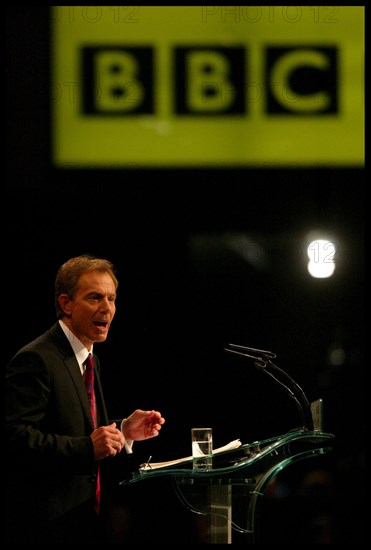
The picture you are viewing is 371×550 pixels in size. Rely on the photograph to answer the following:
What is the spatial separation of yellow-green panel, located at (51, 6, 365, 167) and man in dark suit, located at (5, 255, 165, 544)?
1320mm

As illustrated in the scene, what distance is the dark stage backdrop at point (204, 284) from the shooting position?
5062mm

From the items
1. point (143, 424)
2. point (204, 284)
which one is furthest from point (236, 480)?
point (204, 284)

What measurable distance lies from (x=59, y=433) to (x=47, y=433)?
0.05 m

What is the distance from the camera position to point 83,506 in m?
3.59

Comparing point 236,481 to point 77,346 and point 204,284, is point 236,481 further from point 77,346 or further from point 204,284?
point 204,284

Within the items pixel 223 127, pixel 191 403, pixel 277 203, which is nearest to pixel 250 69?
pixel 223 127

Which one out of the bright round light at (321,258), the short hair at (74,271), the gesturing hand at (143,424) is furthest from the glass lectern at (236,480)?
the bright round light at (321,258)

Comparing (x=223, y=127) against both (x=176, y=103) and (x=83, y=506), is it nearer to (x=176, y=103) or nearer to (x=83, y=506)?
(x=176, y=103)

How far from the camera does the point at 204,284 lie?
5.27 m

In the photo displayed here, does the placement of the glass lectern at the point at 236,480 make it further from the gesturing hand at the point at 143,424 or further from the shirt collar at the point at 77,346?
the shirt collar at the point at 77,346

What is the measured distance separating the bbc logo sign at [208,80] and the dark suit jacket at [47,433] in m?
1.70

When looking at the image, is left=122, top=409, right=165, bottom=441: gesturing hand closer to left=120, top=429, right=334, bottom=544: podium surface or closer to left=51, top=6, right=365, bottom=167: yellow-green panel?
left=120, top=429, right=334, bottom=544: podium surface

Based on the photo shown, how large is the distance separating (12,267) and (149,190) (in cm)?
90

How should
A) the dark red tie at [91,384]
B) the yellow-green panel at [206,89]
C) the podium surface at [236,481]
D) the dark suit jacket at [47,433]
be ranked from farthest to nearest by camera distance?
the yellow-green panel at [206,89], the dark red tie at [91,384], the dark suit jacket at [47,433], the podium surface at [236,481]
